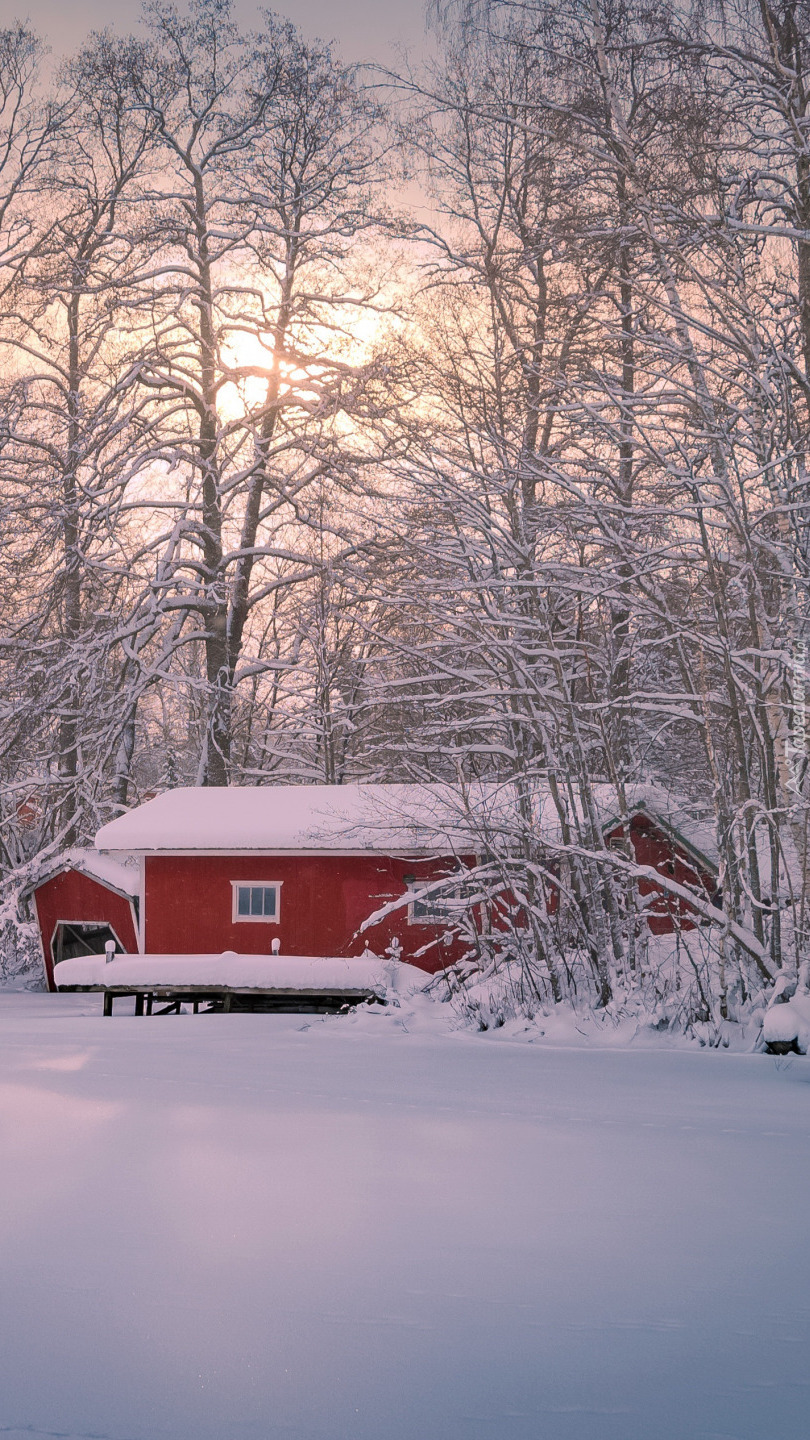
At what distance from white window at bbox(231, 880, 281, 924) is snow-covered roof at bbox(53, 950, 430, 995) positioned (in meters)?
0.76

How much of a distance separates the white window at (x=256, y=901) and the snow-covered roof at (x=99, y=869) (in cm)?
441

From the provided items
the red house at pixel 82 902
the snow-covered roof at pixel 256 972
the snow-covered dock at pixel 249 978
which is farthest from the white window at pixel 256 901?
the red house at pixel 82 902

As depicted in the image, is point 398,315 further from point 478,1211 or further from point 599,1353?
point 599,1353

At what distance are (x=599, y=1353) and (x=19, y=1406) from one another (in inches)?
70.5

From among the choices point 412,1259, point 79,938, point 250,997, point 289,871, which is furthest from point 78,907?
point 412,1259

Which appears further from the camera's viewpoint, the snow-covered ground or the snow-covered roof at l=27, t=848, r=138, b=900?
the snow-covered roof at l=27, t=848, r=138, b=900

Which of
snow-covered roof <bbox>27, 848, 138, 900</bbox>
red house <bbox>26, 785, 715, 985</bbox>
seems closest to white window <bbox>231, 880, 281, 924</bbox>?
red house <bbox>26, 785, 715, 985</bbox>

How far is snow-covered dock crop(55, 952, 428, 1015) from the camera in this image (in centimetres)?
1975

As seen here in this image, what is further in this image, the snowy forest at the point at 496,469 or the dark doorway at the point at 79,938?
the dark doorway at the point at 79,938

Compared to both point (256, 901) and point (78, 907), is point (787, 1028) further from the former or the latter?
point (78, 907)

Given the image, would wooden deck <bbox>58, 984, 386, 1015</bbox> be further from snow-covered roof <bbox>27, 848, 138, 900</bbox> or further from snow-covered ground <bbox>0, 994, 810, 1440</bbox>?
snow-covered ground <bbox>0, 994, 810, 1440</bbox>

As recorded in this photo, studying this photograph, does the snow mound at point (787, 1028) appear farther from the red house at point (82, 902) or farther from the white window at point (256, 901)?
the red house at point (82, 902)

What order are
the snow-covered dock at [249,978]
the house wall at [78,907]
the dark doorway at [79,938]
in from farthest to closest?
the dark doorway at [79,938] < the house wall at [78,907] < the snow-covered dock at [249,978]

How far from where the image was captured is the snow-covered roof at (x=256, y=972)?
19.6 meters
